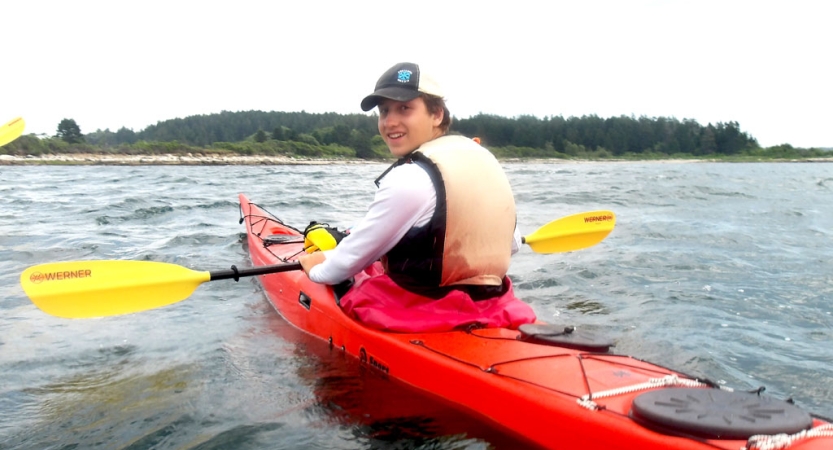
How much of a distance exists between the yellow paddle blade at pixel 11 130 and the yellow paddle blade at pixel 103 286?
19.8 feet

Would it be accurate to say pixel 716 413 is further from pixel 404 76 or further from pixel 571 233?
pixel 571 233

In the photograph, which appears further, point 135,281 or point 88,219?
point 88,219

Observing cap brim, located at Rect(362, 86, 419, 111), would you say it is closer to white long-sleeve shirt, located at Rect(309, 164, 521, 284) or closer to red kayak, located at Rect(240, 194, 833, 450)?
white long-sleeve shirt, located at Rect(309, 164, 521, 284)

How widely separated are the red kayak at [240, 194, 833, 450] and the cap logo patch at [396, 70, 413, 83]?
1234 millimetres

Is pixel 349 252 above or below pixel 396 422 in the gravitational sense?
above

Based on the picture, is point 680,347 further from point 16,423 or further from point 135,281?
point 16,423

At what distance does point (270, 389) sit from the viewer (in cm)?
340

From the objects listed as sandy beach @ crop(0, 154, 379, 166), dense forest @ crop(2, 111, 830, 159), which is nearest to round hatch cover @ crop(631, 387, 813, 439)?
sandy beach @ crop(0, 154, 379, 166)

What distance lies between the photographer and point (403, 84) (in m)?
2.95

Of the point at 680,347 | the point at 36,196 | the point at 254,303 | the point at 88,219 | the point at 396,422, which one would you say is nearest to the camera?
the point at 396,422

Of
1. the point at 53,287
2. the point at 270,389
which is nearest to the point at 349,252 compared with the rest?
the point at 270,389

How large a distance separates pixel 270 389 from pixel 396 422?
2.94ft

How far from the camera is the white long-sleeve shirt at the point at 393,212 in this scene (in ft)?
9.22

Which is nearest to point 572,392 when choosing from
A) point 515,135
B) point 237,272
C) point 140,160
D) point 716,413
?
point 716,413
